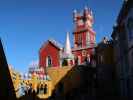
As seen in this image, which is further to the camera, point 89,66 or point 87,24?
point 87,24

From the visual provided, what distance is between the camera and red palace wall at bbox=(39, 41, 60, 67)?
59981 millimetres

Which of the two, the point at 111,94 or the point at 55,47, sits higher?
the point at 55,47

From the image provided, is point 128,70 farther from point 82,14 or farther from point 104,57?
point 82,14

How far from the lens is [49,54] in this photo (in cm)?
6078

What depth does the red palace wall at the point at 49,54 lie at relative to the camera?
60.0 meters

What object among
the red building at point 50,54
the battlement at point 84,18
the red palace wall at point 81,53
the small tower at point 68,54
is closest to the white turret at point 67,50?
the small tower at point 68,54

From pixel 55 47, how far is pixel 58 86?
32.1 feet

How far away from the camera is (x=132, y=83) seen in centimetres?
3491


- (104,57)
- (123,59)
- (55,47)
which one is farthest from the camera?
(55,47)

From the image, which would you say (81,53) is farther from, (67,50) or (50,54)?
(50,54)

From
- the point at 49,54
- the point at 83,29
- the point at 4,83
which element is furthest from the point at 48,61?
the point at 4,83

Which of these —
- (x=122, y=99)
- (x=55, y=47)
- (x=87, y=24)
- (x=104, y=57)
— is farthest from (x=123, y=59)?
(x=87, y=24)

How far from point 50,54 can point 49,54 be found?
227 mm

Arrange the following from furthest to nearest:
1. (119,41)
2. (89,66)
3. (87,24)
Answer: (87,24)
(89,66)
(119,41)
